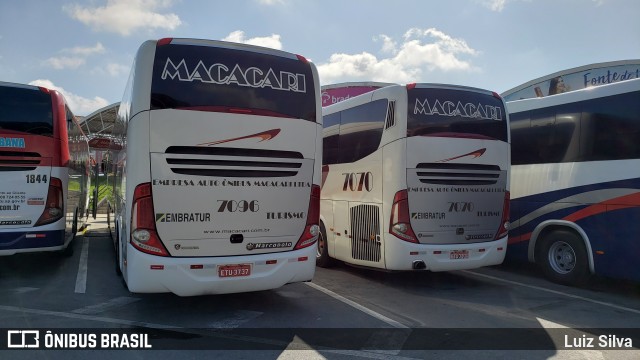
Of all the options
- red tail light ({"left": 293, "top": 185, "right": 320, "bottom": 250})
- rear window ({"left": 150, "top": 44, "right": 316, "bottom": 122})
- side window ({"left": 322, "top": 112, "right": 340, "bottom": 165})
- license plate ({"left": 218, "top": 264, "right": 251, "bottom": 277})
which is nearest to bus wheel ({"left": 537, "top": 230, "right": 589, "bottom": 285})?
side window ({"left": 322, "top": 112, "right": 340, "bottom": 165})

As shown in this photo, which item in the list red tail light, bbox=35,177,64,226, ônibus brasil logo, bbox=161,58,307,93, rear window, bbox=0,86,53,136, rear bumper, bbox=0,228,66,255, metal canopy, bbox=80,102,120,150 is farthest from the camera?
metal canopy, bbox=80,102,120,150

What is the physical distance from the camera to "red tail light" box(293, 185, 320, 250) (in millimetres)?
6215

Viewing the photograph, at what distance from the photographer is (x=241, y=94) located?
579cm

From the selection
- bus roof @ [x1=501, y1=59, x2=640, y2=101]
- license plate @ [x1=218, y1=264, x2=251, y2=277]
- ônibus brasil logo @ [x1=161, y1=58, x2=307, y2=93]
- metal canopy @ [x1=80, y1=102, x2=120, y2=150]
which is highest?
metal canopy @ [x1=80, y1=102, x2=120, y2=150]

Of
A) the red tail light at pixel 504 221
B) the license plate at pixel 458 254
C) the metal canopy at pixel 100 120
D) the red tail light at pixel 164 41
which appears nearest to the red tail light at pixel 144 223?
the red tail light at pixel 164 41

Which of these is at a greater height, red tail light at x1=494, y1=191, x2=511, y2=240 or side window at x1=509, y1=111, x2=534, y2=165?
side window at x1=509, y1=111, x2=534, y2=165

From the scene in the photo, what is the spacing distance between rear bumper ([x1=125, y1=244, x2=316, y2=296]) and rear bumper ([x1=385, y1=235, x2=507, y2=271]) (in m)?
2.10

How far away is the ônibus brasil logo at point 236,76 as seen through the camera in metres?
5.52

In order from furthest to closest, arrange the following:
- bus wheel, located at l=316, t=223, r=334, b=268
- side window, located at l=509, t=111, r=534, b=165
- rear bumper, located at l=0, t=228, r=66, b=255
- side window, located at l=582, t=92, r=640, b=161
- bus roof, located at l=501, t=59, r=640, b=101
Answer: bus roof, located at l=501, t=59, r=640, b=101
bus wheel, located at l=316, t=223, r=334, b=268
side window, located at l=509, t=111, r=534, b=165
rear bumper, located at l=0, t=228, r=66, b=255
side window, located at l=582, t=92, r=640, b=161

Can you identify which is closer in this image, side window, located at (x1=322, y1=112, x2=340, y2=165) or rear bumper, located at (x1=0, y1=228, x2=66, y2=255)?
rear bumper, located at (x1=0, y1=228, x2=66, y2=255)

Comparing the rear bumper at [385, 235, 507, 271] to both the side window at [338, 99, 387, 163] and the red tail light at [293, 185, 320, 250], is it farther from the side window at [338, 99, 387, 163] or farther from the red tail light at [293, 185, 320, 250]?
the side window at [338, 99, 387, 163]

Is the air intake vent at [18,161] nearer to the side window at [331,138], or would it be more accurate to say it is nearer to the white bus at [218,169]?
the white bus at [218,169]

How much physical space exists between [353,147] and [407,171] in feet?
5.10

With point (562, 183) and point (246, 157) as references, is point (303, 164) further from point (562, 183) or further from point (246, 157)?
point (562, 183)
